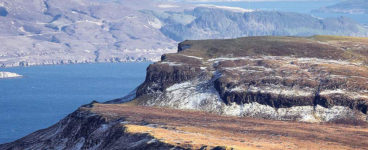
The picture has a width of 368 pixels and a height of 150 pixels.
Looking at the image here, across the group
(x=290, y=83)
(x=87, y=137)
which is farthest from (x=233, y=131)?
(x=290, y=83)

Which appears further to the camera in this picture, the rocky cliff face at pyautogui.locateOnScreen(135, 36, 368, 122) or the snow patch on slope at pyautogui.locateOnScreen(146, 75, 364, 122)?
the rocky cliff face at pyautogui.locateOnScreen(135, 36, 368, 122)

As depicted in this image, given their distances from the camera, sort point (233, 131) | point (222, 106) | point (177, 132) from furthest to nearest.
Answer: point (222, 106)
point (233, 131)
point (177, 132)

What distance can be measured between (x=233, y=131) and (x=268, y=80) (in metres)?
30.9

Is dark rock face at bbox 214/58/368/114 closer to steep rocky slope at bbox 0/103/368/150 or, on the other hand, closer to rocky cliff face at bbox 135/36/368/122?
rocky cliff face at bbox 135/36/368/122

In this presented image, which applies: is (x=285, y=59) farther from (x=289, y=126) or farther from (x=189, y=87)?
(x=289, y=126)

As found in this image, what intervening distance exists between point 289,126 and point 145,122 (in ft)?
66.7

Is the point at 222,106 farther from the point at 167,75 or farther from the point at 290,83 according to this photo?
the point at 167,75

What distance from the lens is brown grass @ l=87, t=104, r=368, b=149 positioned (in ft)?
320

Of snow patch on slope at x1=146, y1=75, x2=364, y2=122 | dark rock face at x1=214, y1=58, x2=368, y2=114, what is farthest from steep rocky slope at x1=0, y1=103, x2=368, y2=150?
dark rock face at x1=214, y1=58, x2=368, y2=114

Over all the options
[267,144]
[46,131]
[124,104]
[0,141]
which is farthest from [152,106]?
[0,141]

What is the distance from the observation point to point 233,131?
4331 inches

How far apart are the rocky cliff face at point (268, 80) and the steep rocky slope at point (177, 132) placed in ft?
18.5

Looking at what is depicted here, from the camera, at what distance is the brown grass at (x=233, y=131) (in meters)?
97.6

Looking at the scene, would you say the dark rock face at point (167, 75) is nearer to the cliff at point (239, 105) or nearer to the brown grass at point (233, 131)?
the cliff at point (239, 105)
